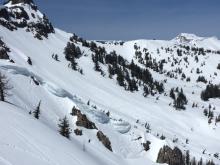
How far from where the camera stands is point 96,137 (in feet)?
209

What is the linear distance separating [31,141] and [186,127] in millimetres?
72392

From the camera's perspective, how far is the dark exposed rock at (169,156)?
2800 inches

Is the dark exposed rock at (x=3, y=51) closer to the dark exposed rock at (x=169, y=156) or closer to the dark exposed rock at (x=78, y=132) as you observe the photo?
the dark exposed rock at (x=78, y=132)

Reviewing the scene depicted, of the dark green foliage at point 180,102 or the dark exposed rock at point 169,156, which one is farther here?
the dark green foliage at point 180,102

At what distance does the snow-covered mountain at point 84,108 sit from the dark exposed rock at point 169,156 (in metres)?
0.19

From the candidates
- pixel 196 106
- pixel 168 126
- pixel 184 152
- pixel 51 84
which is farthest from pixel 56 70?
pixel 196 106

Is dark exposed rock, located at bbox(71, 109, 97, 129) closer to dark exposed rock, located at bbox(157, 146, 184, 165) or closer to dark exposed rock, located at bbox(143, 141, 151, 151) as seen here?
dark exposed rock, located at bbox(143, 141, 151, 151)

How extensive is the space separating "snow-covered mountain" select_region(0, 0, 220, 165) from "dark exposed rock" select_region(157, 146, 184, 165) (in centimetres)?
19

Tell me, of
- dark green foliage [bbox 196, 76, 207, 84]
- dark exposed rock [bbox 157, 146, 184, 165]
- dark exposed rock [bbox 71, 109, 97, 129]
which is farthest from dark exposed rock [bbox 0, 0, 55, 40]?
dark green foliage [bbox 196, 76, 207, 84]

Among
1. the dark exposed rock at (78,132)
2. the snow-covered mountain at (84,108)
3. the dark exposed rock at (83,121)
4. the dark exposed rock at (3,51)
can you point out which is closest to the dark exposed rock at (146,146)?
the snow-covered mountain at (84,108)

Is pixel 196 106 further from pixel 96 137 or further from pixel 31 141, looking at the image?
pixel 31 141

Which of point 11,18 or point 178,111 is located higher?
point 11,18

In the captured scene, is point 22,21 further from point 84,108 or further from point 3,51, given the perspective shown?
point 84,108

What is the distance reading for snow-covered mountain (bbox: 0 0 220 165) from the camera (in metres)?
36.8
